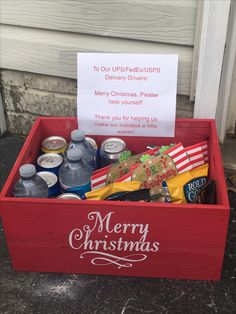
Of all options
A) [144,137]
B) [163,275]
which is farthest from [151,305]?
[144,137]

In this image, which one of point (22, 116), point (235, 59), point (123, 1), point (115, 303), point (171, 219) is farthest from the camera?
point (22, 116)

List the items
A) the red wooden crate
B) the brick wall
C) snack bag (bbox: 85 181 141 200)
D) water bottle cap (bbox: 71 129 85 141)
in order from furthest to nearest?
the brick wall, water bottle cap (bbox: 71 129 85 141), snack bag (bbox: 85 181 141 200), the red wooden crate

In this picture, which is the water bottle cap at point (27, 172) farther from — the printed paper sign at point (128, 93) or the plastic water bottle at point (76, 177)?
the printed paper sign at point (128, 93)

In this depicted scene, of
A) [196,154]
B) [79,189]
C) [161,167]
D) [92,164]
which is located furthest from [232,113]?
[79,189]

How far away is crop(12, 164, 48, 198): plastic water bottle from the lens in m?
1.25

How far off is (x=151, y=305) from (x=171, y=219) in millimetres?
292

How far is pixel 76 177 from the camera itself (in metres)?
1.39

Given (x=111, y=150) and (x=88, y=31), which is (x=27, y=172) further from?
(x=88, y=31)

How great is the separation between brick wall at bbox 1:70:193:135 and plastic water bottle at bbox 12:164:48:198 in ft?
1.76

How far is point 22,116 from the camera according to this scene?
1.92m

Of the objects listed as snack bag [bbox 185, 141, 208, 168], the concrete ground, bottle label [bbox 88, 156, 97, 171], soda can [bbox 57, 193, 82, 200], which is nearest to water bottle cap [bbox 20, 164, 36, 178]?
soda can [bbox 57, 193, 82, 200]

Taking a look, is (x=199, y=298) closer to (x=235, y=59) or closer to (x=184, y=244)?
(x=184, y=244)

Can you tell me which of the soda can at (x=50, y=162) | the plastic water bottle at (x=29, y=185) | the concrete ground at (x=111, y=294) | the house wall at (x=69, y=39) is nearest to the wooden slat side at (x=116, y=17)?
the house wall at (x=69, y=39)

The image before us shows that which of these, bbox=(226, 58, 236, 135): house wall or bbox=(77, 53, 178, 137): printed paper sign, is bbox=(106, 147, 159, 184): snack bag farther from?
bbox=(226, 58, 236, 135): house wall
